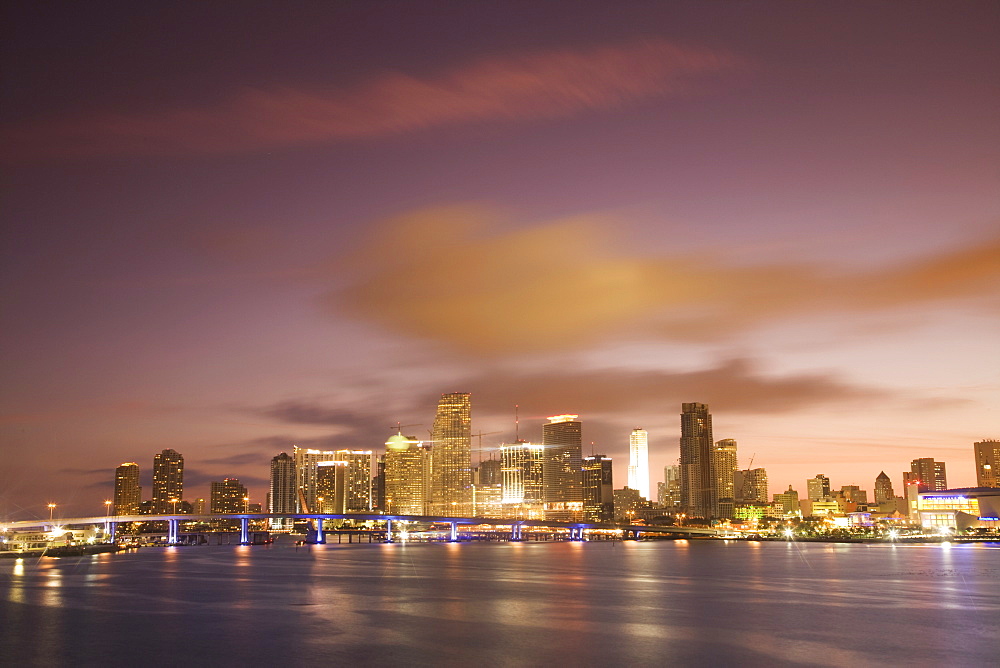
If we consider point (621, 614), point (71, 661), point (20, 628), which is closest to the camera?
point (71, 661)

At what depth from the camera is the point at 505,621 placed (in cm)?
6134

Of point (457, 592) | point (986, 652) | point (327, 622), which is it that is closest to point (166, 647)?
point (327, 622)

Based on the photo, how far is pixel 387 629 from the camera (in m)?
57.5

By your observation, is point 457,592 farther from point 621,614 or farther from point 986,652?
point 986,652

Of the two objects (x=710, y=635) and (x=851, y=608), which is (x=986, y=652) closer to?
(x=710, y=635)

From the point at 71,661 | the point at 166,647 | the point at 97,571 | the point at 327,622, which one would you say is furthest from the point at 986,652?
the point at 97,571

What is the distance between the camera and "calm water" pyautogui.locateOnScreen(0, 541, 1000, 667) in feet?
155

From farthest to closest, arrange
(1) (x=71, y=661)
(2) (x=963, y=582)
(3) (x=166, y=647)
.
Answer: (2) (x=963, y=582) → (3) (x=166, y=647) → (1) (x=71, y=661)

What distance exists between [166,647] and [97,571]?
97.0 metres

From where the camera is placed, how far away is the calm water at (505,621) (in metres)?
47.3

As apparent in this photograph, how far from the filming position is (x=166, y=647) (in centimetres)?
5103

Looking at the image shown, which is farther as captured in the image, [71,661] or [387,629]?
[387,629]

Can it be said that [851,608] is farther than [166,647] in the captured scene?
Yes

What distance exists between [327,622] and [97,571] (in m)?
91.7
